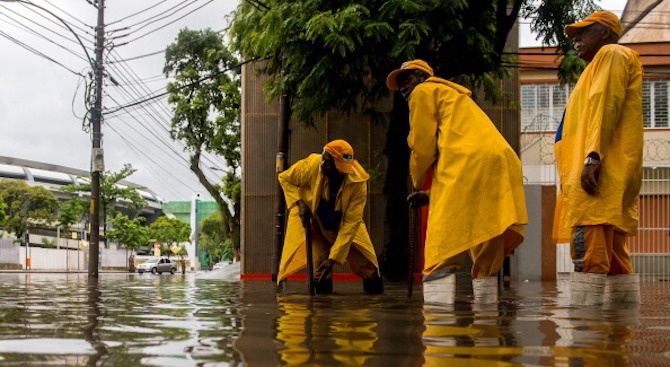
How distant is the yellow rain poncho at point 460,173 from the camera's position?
5.31 meters

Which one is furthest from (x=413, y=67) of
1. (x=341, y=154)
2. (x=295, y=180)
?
(x=295, y=180)

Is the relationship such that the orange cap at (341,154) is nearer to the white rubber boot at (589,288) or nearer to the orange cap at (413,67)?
the orange cap at (413,67)

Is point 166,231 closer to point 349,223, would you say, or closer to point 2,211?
point 2,211

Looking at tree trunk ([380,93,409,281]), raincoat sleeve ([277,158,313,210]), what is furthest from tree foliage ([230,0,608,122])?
raincoat sleeve ([277,158,313,210])

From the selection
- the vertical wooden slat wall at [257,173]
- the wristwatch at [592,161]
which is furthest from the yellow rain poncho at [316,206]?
the vertical wooden slat wall at [257,173]

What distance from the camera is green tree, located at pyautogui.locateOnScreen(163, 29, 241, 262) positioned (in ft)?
91.3

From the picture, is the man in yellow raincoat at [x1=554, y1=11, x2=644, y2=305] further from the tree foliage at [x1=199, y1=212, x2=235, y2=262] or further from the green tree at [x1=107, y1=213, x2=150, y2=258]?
the tree foliage at [x1=199, y1=212, x2=235, y2=262]

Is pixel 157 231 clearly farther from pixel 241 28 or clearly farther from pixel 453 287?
pixel 453 287

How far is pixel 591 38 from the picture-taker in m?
5.65

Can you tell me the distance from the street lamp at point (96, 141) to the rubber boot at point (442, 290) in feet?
59.6

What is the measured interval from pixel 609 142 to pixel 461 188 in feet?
3.07

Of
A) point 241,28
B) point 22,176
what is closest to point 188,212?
point 22,176

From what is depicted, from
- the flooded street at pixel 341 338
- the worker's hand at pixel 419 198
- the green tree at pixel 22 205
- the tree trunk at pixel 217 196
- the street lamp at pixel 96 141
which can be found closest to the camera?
the flooded street at pixel 341 338

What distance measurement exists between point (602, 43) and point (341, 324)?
9.45ft
